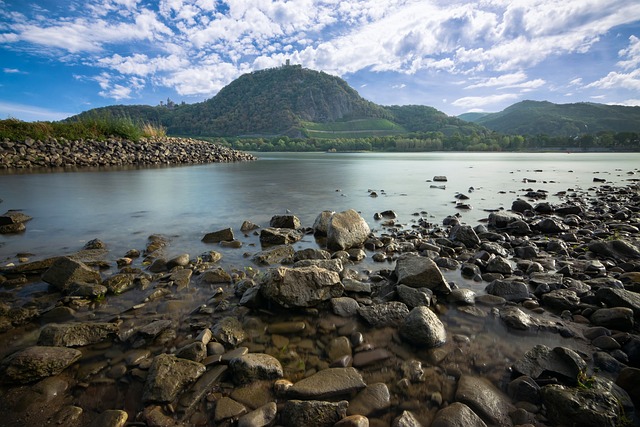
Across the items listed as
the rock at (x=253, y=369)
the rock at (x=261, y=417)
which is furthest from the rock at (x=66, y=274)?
the rock at (x=261, y=417)

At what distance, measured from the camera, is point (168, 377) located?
362 centimetres

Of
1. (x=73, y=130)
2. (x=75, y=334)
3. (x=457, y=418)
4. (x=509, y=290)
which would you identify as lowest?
(x=509, y=290)

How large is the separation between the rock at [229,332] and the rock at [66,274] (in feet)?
10.8

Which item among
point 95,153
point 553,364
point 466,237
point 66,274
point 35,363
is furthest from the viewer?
point 95,153

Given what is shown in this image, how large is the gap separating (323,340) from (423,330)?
1480 mm

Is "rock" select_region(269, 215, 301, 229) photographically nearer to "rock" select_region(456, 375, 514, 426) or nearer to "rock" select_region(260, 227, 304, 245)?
"rock" select_region(260, 227, 304, 245)

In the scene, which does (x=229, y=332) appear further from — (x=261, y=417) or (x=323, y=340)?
(x=261, y=417)

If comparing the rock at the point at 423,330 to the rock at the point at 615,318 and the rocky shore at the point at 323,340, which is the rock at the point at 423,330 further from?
the rock at the point at 615,318

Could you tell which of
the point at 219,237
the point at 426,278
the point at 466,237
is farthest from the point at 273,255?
the point at 466,237

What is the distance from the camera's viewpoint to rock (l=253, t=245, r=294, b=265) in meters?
7.91

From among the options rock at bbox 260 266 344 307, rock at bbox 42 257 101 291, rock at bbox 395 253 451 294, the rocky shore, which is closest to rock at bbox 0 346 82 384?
the rocky shore

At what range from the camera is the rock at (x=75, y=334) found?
4298 mm

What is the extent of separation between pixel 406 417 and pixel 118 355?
3.77 m

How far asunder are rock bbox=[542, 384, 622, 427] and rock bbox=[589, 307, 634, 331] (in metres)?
2.09
